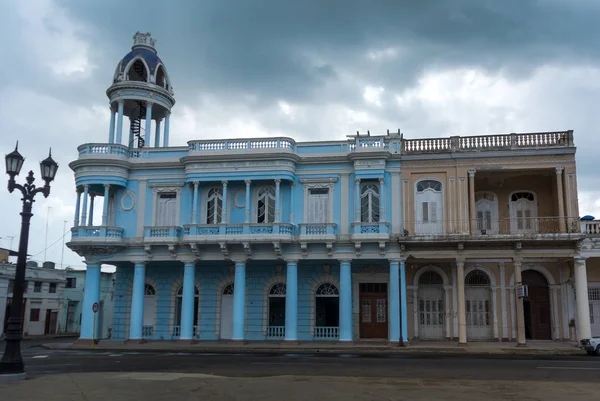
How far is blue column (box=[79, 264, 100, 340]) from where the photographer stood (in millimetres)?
28938

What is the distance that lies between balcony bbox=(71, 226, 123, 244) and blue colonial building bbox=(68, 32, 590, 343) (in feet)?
0.22

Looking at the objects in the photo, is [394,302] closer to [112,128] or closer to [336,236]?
[336,236]

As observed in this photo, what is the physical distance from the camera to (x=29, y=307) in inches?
1767

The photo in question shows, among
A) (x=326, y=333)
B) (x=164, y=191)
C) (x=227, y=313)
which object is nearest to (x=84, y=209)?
(x=164, y=191)

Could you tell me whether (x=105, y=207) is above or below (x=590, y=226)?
above

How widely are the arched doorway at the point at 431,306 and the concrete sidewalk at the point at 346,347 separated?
1.40m

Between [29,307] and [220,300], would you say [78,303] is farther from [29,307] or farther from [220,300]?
[220,300]

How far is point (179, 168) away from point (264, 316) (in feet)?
28.8

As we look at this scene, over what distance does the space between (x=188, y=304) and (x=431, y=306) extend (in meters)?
11.9

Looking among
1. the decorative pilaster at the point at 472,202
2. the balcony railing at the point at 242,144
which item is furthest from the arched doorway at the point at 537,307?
the balcony railing at the point at 242,144

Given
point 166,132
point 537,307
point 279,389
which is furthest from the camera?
point 166,132

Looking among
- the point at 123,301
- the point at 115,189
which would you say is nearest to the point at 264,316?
the point at 123,301

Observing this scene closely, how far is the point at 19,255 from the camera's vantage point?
48.3ft

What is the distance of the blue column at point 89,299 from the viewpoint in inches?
1139
